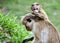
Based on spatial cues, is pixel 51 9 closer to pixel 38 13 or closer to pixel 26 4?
pixel 26 4

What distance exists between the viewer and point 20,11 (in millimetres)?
14547

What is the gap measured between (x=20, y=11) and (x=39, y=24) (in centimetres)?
663

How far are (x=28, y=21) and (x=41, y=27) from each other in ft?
1.00

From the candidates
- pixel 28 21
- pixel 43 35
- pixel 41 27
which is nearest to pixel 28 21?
pixel 28 21

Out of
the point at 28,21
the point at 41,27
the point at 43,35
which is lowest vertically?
the point at 43,35

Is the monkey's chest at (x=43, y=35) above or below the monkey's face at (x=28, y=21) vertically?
below

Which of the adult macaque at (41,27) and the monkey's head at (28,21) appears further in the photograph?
the monkey's head at (28,21)

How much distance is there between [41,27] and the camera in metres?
7.91

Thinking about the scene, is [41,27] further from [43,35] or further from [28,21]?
[28,21]

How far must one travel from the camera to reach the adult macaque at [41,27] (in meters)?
7.78

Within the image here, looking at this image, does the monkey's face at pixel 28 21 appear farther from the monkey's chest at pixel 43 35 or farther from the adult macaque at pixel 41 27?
the monkey's chest at pixel 43 35

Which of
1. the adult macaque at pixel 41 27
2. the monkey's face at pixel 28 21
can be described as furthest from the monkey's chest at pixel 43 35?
the monkey's face at pixel 28 21

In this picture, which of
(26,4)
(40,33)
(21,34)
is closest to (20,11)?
(26,4)

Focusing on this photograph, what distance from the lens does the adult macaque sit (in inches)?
306
